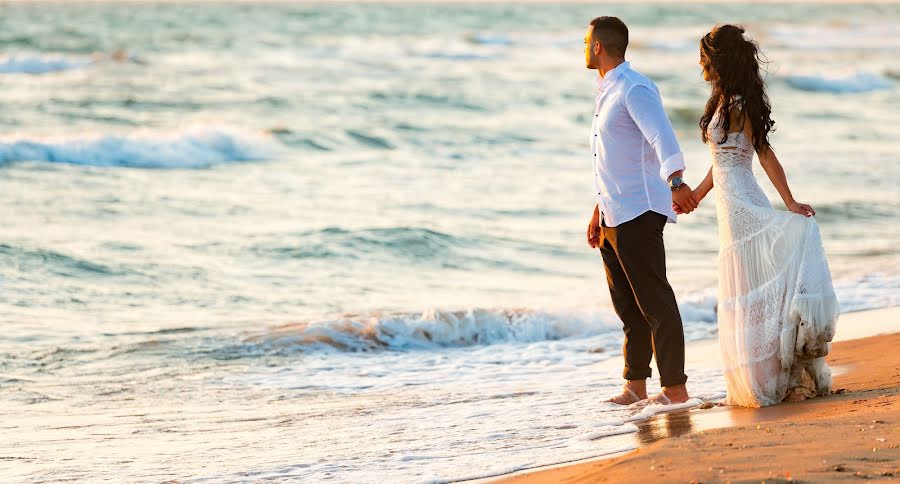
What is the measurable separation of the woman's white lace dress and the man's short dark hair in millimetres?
559

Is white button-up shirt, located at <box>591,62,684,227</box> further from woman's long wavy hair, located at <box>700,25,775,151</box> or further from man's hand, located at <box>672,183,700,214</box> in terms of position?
woman's long wavy hair, located at <box>700,25,775,151</box>

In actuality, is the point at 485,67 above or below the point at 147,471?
above

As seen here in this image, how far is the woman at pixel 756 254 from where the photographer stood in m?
4.81

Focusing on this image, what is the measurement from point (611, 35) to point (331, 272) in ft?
19.2

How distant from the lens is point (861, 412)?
181 inches

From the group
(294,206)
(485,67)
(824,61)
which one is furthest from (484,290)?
(824,61)

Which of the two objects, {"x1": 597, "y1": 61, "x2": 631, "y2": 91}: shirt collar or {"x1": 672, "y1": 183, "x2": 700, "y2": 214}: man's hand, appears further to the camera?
{"x1": 597, "y1": 61, "x2": 631, "y2": 91}: shirt collar

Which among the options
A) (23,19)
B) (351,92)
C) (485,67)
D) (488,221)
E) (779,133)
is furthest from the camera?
(23,19)

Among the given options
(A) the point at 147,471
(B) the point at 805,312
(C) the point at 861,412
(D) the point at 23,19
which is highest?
(D) the point at 23,19

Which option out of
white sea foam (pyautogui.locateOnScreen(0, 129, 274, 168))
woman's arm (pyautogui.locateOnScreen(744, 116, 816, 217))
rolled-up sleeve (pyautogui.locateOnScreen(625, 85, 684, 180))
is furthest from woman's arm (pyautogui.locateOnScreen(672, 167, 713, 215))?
white sea foam (pyautogui.locateOnScreen(0, 129, 274, 168))

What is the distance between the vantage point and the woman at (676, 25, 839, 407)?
15.8ft

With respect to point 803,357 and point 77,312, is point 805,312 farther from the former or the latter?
point 77,312

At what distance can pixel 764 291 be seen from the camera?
16.0 ft

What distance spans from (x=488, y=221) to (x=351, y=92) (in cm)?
1552
